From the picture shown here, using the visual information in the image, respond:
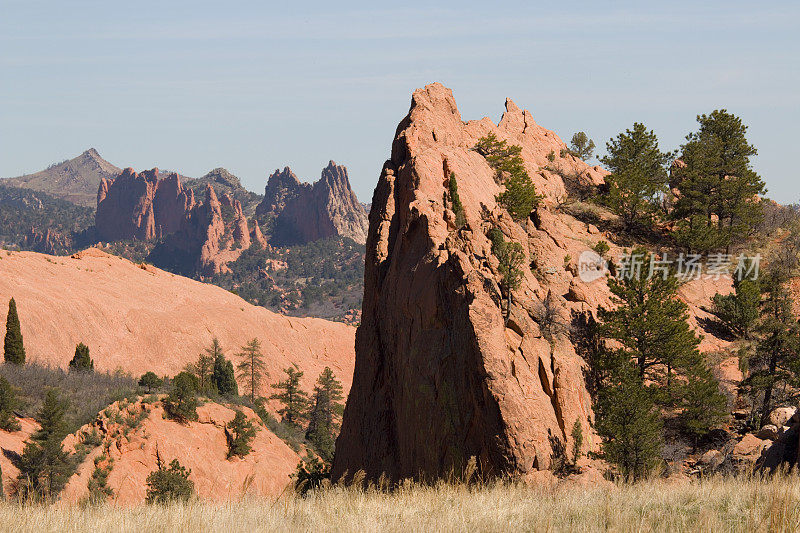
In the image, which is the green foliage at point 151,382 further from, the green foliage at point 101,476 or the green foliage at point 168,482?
the green foliage at point 168,482

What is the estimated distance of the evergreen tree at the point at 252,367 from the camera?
7962 centimetres

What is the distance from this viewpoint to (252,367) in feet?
256

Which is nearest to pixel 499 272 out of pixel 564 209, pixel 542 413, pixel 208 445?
pixel 542 413

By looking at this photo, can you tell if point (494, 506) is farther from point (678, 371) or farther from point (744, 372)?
point (744, 372)

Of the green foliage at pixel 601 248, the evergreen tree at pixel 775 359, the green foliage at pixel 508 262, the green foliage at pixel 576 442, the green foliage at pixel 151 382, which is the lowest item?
the green foliage at pixel 151 382

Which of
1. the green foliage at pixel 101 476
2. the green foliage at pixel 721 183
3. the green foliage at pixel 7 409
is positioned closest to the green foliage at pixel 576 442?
the green foliage at pixel 721 183

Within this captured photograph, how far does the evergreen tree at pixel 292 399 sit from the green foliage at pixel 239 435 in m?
15.4

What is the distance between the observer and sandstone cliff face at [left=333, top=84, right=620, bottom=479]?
2267 centimetres

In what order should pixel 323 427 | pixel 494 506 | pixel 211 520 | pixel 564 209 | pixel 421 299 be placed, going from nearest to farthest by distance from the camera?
pixel 211 520, pixel 494 506, pixel 421 299, pixel 564 209, pixel 323 427

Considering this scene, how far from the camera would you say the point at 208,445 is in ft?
176

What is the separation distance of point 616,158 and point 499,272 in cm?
2057

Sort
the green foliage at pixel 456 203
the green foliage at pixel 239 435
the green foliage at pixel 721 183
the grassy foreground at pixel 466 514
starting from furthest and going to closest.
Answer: the green foliage at pixel 239 435 → the green foliage at pixel 721 183 → the green foliage at pixel 456 203 → the grassy foreground at pixel 466 514

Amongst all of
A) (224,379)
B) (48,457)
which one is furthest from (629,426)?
(224,379)

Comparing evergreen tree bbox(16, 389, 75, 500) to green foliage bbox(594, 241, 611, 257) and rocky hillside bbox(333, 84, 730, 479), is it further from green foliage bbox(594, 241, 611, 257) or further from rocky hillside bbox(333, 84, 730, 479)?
green foliage bbox(594, 241, 611, 257)
